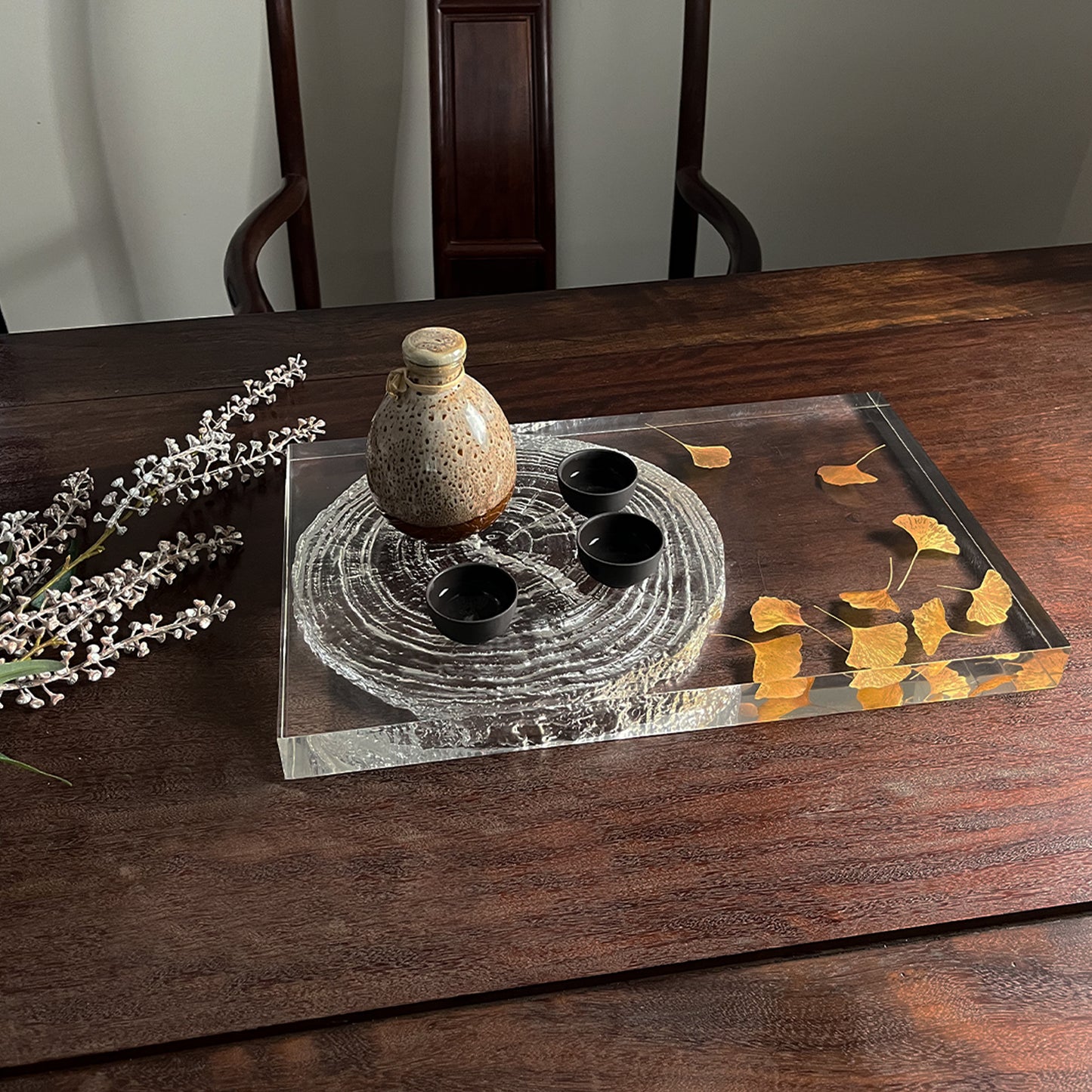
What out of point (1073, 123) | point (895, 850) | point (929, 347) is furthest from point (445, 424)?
point (1073, 123)

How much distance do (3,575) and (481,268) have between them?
0.90 m

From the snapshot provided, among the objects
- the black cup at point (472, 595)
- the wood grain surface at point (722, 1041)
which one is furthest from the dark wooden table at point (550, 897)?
the black cup at point (472, 595)

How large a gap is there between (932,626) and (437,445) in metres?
0.38

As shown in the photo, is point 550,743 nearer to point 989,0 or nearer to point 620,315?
point 620,315

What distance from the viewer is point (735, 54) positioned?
1.80m

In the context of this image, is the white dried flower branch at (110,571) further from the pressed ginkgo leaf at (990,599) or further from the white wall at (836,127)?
the white wall at (836,127)

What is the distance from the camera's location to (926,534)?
0.87m

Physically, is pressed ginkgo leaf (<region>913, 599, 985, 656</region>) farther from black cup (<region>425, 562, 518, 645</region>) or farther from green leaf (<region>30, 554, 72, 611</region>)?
green leaf (<region>30, 554, 72, 611</region>)

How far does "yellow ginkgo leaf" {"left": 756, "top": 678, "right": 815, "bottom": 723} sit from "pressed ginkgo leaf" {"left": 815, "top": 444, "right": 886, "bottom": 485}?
0.84ft

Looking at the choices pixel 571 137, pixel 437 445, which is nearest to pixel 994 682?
pixel 437 445

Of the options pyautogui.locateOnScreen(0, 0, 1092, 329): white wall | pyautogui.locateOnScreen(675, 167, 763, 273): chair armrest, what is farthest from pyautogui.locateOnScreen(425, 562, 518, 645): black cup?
pyautogui.locateOnScreen(0, 0, 1092, 329): white wall

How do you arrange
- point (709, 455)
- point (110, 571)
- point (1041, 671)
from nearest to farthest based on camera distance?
point (1041, 671)
point (110, 571)
point (709, 455)

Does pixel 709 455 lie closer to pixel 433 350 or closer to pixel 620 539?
pixel 620 539

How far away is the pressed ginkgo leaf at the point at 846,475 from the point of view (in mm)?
932
